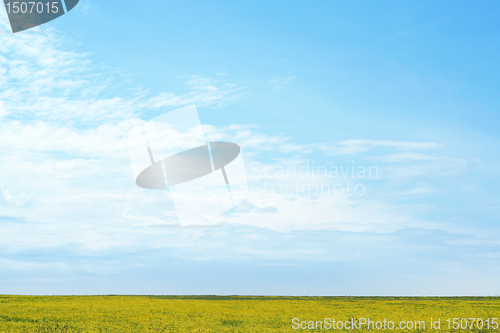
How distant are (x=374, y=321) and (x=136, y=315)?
2120 cm

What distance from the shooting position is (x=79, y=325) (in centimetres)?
3131

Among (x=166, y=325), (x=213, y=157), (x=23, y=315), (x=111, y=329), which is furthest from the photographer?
(x=23, y=315)

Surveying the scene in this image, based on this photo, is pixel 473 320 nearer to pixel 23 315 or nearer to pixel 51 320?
pixel 51 320

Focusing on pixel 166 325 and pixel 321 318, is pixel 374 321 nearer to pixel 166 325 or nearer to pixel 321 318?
pixel 321 318

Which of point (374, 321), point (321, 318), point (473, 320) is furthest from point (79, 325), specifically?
point (473, 320)

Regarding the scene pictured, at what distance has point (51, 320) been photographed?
34.9 meters

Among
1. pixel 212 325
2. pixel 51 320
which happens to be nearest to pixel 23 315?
pixel 51 320

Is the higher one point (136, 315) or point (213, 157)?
point (213, 157)

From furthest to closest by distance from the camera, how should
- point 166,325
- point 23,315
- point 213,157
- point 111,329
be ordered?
1. point 23,315
2. point 213,157
3. point 166,325
4. point 111,329

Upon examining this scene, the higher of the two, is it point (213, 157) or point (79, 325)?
point (213, 157)

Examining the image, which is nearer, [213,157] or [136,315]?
[213,157]

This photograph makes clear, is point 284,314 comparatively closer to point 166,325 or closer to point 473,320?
point 166,325

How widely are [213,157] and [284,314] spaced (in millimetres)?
16780

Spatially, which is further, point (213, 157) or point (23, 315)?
point (23, 315)
